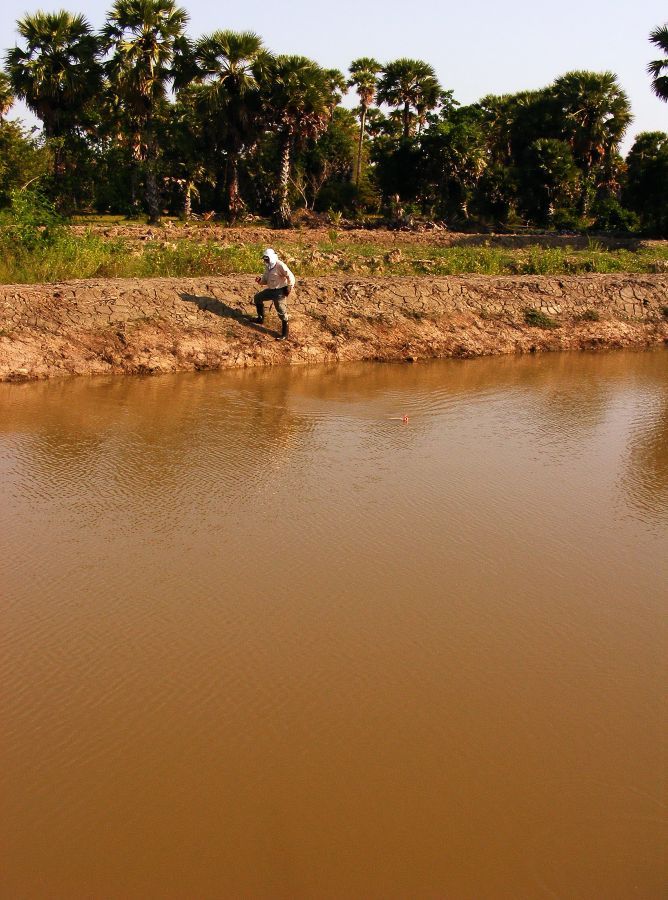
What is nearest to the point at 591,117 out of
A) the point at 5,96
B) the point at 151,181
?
the point at 151,181

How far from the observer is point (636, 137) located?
3472cm

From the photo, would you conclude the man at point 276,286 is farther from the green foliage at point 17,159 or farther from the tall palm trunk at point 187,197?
the tall palm trunk at point 187,197

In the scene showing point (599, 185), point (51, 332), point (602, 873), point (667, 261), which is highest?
point (599, 185)

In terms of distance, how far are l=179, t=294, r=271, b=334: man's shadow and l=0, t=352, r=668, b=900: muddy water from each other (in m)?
4.27

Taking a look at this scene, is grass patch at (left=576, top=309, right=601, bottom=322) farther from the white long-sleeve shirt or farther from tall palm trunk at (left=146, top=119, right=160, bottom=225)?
tall palm trunk at (left=146, top=119, right=160, bottom=225)

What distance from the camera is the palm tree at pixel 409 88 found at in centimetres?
3909

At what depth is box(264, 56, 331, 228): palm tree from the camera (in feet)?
87.6

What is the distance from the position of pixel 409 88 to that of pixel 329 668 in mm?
39620

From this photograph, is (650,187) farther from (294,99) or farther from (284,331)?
(284,331)

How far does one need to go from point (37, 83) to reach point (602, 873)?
96.9 feet

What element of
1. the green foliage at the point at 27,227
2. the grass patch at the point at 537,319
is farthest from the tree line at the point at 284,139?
the grass patch at the point at 537,319

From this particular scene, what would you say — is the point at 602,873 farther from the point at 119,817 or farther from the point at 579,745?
the point at 119,817

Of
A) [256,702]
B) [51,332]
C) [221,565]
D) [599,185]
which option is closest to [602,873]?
[256,702]

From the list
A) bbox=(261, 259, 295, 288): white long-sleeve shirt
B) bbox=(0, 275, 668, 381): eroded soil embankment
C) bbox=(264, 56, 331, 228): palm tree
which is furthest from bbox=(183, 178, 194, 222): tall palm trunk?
bbox=(261, 259, 295, 288): white long-sleeve shirt
